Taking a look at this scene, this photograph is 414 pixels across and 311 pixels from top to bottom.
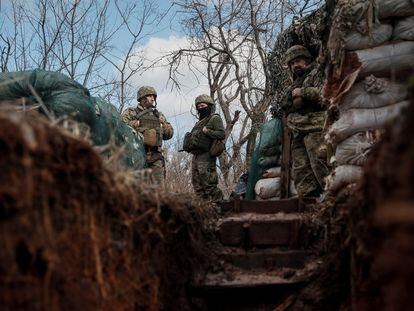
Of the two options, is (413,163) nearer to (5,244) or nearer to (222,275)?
(5,244)

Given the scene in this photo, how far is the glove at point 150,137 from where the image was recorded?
746cm

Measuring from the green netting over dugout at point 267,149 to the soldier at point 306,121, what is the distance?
67 cm

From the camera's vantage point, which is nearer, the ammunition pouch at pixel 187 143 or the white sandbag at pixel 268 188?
the white sandbag at pixel 268 188

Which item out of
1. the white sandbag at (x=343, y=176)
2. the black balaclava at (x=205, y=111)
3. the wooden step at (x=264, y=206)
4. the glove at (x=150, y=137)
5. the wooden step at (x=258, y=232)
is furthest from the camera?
the black balaclava at (x=205, y=111)

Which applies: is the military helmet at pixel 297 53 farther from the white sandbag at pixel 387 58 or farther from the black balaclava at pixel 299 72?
the white sandbag at pixel 387 58

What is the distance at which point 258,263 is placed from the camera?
4.24 meters

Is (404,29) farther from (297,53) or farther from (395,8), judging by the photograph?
(297,53)

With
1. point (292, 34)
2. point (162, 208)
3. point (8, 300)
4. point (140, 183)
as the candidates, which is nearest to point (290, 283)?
point (162, 208)

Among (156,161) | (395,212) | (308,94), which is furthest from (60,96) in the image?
(395,212)

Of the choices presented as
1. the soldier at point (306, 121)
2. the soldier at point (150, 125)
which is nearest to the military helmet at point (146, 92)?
the soldier at point (150, 125)

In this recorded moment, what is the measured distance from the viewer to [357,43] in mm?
4285

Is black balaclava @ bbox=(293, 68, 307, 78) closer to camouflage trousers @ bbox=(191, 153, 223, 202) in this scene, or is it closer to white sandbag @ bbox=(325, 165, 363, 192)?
white sandbag @ bbox=(325, 165, 363, 192)

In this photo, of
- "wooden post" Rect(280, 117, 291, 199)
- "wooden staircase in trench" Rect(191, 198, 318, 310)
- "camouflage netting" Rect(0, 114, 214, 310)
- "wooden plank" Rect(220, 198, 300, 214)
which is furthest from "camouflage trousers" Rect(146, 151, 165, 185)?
"camouflage netting" Rect(0, 114, 214, 310)

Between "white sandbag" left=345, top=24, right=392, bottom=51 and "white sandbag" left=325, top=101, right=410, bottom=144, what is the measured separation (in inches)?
19.1
